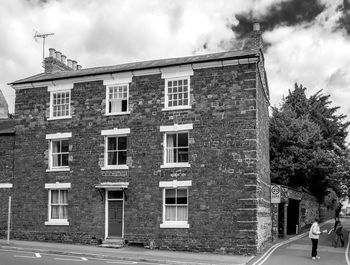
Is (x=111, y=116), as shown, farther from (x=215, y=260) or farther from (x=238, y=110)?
(x=215, y=260)

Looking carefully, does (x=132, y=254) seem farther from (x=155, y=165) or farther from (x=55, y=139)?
(x=55, y=139)

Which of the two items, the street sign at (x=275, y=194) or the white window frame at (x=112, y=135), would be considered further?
the street sign at (x=275, y=194)

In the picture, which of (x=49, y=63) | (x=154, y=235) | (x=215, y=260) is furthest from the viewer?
(x=49, y=63)

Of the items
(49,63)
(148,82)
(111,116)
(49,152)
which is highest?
(49,63)

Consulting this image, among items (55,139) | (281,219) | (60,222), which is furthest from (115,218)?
(281,219)

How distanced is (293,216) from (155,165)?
15.8m

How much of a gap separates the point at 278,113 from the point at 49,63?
22.5 meters

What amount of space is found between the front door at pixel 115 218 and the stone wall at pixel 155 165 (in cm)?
40

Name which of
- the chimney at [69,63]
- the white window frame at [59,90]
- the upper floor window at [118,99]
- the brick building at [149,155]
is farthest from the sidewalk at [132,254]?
the chimney at [69,63]

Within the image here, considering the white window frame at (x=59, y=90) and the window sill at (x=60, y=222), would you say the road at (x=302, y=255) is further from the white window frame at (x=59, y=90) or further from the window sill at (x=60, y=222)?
the white window frame at (x=59, y=90)

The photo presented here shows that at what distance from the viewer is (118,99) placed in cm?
2534

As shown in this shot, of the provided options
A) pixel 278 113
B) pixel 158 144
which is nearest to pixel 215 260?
pixel 158 144

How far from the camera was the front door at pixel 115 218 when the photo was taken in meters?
24.5

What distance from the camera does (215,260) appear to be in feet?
64.7
